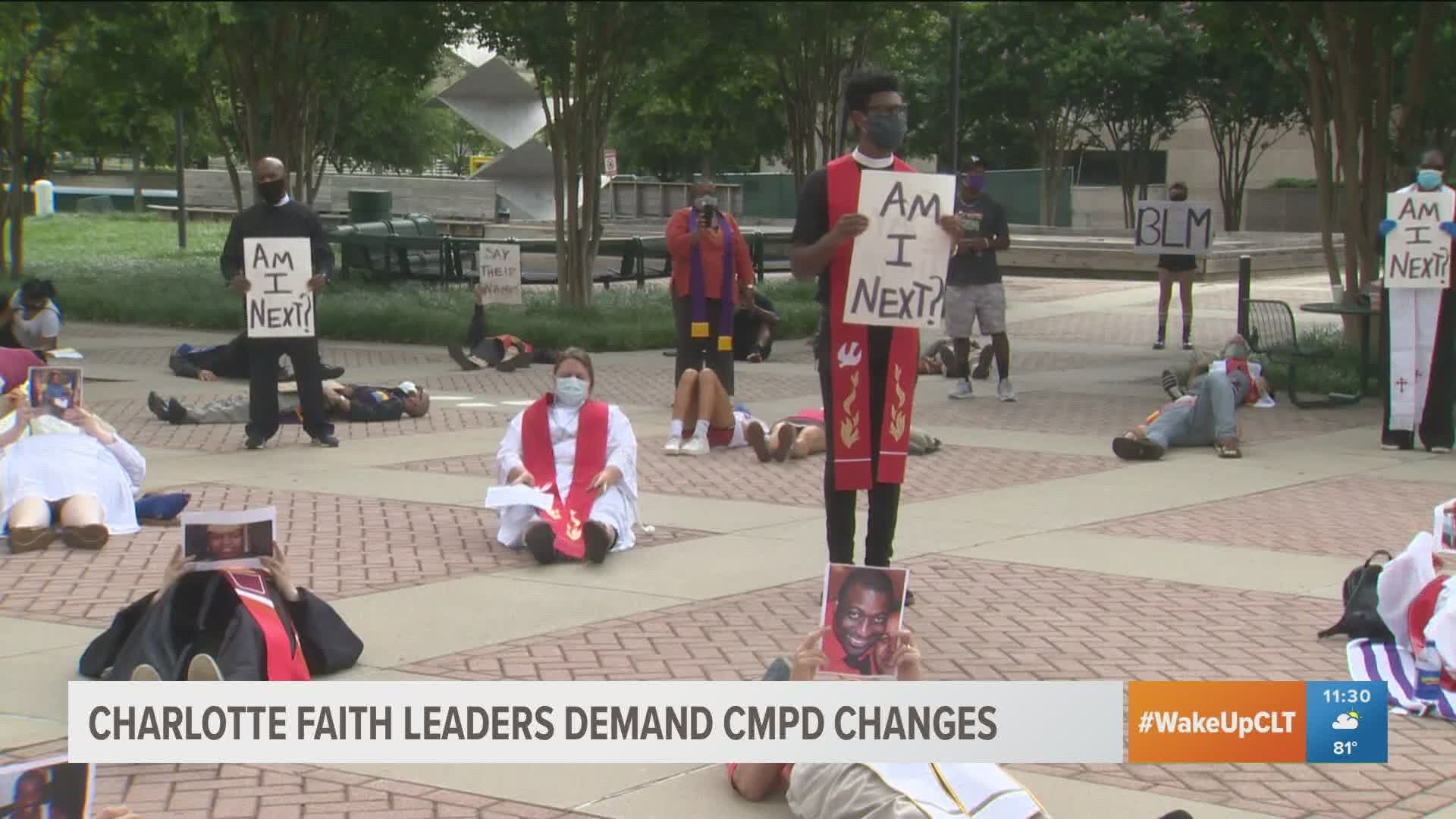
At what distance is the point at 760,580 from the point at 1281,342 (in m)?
9.43

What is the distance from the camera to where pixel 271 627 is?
593 cm

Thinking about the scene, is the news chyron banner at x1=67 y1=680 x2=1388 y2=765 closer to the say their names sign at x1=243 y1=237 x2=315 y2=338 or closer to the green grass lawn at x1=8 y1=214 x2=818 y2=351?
the say their names sign at x1=243 y1=237 x2=315 y2=338

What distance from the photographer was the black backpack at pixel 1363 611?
22.4ft

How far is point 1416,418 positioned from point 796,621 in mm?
6949

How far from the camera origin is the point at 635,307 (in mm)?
21844

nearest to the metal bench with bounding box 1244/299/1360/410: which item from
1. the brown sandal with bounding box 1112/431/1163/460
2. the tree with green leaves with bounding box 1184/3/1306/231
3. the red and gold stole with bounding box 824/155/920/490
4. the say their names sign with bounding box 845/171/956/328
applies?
the tree with green leaves with bounding box 1184/3/1306/231

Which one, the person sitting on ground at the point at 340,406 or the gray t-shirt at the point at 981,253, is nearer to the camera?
the person sitting on ground at the point at 340,406

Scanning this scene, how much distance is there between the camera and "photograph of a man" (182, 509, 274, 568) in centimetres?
587

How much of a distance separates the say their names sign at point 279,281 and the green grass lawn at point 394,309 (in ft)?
28.1

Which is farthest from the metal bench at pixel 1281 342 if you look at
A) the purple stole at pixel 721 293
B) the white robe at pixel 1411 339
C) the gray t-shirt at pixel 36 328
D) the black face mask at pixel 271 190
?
the gray t-shirt at pixel 36 328

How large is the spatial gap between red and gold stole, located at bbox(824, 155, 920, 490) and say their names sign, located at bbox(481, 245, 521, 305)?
1252cm

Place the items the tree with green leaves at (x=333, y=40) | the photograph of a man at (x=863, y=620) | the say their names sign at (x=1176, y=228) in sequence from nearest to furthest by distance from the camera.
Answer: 1. the tree with green leaves at (x=333, y=40)
2. the photograph of a man at (x=863, y=620)
3. the say their names sign at (x=1176, y=228)

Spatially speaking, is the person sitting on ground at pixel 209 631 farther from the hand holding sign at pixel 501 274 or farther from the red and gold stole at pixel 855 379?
the hand holding sign at pixel 501 274

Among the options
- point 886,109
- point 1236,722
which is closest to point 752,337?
point 886,109
